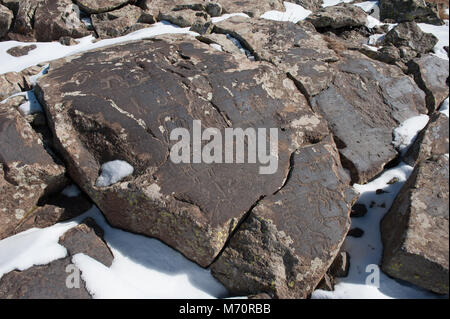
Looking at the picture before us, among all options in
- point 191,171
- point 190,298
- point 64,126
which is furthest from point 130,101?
point 190,298

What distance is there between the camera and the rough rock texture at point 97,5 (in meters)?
7.97

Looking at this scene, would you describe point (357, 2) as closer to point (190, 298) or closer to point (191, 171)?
point (191, 171)

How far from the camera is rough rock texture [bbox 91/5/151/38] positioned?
756 cm

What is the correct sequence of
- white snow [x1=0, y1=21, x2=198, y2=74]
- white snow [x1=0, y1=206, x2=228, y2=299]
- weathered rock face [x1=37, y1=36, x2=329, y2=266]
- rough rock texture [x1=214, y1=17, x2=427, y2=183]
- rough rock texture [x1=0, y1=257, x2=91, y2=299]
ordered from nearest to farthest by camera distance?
rough rock texture [x1=0, y1=257, x2=91, y2=299] → white snow [x1=0, y1=206, x2=228, y2=299] → weathered rock face [x1=37, y1=36, x2=329, y2=266] → rough rock texture [x1=214, y1=17, x2=427, y2=183] → white snow [x1=0, y1=21, x2=198, y2=74]

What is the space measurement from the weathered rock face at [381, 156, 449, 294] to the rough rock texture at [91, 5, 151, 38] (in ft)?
19.6

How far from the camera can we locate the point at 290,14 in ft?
27.8

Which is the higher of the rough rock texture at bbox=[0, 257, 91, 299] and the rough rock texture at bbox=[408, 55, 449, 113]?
the rough rock texture at bbox=[408, 55, 449, 113]

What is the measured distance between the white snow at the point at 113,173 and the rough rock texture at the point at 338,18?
5386 mm

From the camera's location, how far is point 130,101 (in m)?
4.49

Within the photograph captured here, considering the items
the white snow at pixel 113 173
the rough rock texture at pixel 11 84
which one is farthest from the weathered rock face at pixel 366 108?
the rough rock texture at pixel 11 84

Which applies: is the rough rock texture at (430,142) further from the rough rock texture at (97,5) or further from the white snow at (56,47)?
the rough rock texture at (97,5)

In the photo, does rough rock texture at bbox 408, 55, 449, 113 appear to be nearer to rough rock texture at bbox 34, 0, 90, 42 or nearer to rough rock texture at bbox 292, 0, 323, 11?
rough rock texture at bbox 292, 0, 323, 11

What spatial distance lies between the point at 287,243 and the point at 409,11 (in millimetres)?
7940

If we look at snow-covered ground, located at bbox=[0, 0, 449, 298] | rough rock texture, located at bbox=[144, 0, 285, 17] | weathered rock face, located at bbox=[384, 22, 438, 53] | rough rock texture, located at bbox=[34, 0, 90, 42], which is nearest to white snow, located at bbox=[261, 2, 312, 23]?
rough rock texture, located at bbox=[144, 0, 285, 17]
